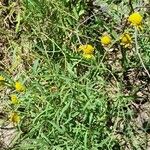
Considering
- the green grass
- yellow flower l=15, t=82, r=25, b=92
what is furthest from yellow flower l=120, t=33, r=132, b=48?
yellow flower l=15, t=82, r=25, b=92

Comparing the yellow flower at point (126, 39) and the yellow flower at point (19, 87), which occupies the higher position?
the yellow flower at point (126, 39)

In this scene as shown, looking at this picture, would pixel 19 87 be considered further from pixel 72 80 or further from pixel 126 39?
pixel 126 39

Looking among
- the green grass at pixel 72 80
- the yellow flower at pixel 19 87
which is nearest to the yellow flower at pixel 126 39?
the green grass at pixel 72 80

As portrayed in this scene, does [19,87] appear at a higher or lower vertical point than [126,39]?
lower

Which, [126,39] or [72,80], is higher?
[126,39]

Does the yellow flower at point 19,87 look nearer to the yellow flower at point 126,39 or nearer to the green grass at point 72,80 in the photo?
the green grass at point 72,80

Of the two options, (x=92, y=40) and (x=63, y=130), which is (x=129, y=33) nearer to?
(x=92, y=40)

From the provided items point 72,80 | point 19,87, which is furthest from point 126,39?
point 19,87

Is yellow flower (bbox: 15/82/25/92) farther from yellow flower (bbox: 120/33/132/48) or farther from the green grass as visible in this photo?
yellow flower (bbox: 120/33/132/48)
